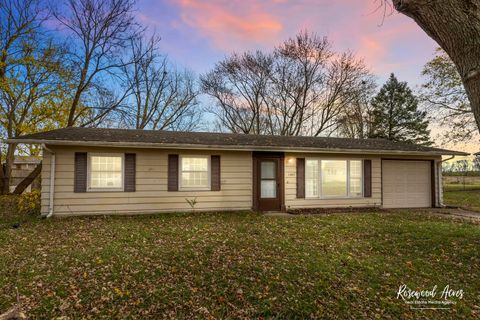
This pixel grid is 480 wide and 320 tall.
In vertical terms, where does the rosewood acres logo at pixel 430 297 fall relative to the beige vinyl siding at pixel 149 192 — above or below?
below

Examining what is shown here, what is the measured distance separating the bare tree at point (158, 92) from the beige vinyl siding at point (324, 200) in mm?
12501

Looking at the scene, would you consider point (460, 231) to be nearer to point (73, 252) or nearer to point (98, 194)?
point (73, 252)

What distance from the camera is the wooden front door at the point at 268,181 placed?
948cm

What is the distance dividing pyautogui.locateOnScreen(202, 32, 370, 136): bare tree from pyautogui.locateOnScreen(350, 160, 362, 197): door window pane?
12.1m

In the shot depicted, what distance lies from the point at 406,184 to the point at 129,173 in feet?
35.7

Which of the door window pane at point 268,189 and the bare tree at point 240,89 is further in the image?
the bare tree at point 240,89

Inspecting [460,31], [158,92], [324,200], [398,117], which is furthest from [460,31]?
[398,117]

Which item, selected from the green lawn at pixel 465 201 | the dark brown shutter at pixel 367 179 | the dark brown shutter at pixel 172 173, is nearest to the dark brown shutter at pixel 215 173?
the dark brown shutter at pixel 172 173

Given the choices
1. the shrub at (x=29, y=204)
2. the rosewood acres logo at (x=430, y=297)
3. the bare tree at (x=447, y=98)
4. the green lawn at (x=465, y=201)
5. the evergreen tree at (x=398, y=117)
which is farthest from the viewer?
the evergreen tree at (x=398, y=117)

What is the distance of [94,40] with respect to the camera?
14.4 meters

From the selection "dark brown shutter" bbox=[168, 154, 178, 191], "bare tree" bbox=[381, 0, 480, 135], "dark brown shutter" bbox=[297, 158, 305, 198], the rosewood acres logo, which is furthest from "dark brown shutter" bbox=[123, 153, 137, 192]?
"bare tree" bbox=[381, 0, 480, 135]

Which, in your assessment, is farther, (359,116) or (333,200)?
(359,116)

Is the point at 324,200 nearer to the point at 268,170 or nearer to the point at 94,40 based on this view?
the point at 268,170

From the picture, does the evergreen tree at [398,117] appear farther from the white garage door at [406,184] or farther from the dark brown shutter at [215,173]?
the dark brown shutter at [215,173]
